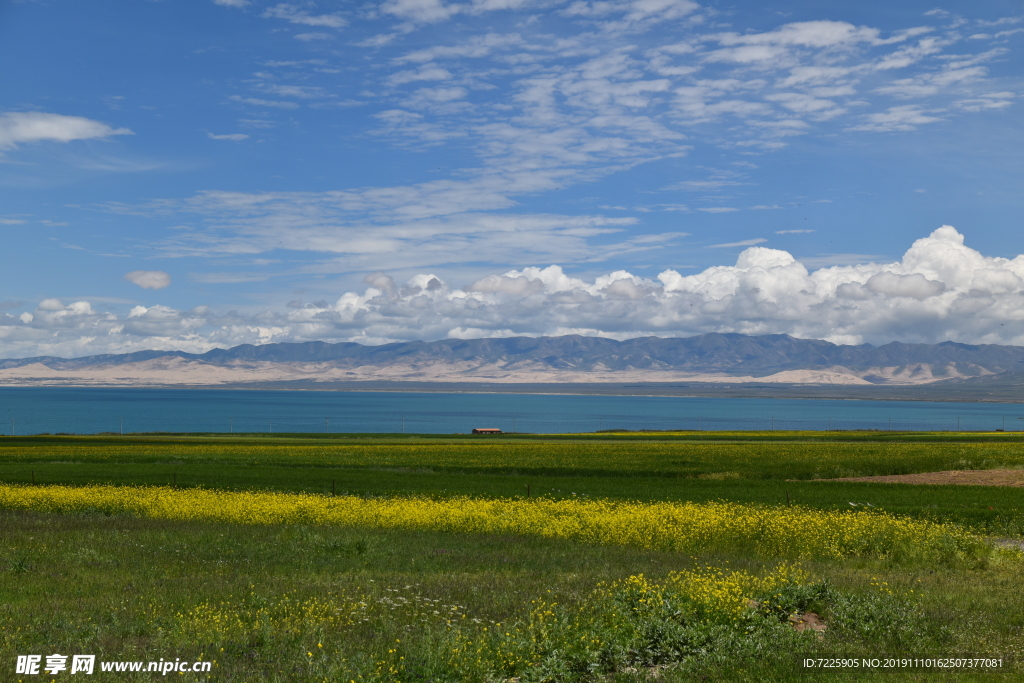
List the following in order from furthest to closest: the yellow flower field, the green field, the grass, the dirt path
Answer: the dirt path → the grass → the yellow flower field → the green field

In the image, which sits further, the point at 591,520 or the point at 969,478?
the point at 969,478

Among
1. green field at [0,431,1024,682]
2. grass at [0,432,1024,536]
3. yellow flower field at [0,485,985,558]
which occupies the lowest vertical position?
grass at [0,432,1024,536]

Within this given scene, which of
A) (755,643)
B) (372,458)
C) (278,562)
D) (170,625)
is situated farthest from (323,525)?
(372,458)

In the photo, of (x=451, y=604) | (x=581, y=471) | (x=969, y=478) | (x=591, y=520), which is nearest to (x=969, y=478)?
(x=969, y=478)

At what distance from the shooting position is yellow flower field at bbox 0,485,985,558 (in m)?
21.7

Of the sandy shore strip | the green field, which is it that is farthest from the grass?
the green field

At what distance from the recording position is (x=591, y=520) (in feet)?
81.7

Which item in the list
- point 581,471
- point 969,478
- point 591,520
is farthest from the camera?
point 581,471

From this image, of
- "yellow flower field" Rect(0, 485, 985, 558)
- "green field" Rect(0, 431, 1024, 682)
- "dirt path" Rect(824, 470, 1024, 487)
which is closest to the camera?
"green field" Rect(0, 431, 1024, 682)

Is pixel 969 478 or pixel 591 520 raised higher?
pixel 591 520

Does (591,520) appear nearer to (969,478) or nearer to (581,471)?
(581,471)

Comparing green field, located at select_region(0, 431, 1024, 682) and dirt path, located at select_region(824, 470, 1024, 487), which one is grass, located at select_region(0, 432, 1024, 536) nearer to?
dirt path, located at select_region(824, 470, 1024, 487)

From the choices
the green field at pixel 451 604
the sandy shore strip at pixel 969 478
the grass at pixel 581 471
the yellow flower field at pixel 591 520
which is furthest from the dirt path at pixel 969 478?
the yellow flower field at pixel 591 520

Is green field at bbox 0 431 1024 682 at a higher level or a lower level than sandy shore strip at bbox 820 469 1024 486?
higher
